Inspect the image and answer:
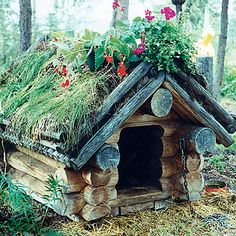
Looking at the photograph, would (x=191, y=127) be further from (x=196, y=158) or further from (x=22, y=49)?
(x=22, y=49)

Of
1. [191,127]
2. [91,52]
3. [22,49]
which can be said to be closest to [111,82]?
[91,52]

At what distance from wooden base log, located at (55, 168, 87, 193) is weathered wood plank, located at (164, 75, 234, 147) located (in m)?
1.40

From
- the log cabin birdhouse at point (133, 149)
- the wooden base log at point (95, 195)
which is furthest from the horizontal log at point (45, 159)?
the wooden base log at point (95, 195)

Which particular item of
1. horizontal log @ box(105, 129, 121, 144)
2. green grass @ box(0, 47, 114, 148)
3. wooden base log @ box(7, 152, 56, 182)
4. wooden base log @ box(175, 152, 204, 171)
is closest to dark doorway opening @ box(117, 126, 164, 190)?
wooden base log @ box(175, 152, 204, 171)

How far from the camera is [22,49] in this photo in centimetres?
754

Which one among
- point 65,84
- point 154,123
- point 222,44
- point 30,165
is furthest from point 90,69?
point 222,44

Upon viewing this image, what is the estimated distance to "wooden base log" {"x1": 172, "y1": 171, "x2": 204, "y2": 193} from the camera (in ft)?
18.6

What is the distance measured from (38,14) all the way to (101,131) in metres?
16.1

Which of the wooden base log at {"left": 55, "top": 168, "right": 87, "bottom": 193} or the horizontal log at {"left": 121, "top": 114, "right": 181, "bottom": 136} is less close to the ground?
the horizontal log at {"left": 121, "top": 114, "right": 181, "bottom": 136}

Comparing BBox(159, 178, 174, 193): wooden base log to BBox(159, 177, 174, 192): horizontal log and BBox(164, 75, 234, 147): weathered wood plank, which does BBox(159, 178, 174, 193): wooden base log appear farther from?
BBox(164, 75, 234, 147): weathered wood plank

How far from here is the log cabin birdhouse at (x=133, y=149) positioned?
4.68 metres

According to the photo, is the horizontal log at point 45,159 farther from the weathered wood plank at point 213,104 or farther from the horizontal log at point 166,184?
the weathered wood plank at point 213,104

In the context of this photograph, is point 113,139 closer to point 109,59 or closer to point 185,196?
point 109,59

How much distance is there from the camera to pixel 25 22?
748 centimetres
